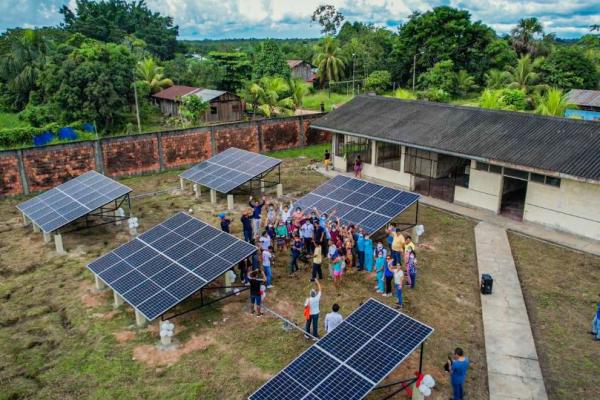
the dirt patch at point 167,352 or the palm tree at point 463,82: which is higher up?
the palm tree at point 463,82

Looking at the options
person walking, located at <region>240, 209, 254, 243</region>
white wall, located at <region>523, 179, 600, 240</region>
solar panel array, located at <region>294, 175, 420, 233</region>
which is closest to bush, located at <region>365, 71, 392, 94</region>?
solar panel array, located at <region>294, 175, 420, 233</region>

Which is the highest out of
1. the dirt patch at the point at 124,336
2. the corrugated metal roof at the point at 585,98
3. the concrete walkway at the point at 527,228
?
the corrugated metal roof at the point at 585,98

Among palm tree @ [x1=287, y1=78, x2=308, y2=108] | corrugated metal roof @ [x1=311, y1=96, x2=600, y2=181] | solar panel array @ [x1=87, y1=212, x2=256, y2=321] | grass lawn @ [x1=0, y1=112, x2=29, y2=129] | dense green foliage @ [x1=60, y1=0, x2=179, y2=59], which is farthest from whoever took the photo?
dense green foliage @ [x1=60, y1=0, x2=179, y2=59]

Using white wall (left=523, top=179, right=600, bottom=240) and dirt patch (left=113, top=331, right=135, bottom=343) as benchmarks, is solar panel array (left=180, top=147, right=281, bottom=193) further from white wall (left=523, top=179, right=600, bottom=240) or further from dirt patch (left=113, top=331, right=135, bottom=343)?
white wall (left=523, top=179, right=600, bottom=240)

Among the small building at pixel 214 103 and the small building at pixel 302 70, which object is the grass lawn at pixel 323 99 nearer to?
the small building at pixel 302 70

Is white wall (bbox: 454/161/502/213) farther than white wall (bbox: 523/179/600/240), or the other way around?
white wall (bbox: 454/161/502/213)

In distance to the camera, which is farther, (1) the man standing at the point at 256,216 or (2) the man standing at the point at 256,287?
(1) the man standing at the point at 256,216

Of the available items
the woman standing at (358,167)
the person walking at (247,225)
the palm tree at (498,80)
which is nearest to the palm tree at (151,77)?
the woman standing at (358,167)
